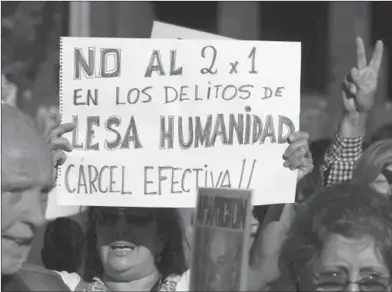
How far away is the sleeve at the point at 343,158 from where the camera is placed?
2908mm

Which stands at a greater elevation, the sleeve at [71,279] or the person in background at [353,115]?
the person in background at [353,115]

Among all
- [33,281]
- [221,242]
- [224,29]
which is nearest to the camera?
[221,242]

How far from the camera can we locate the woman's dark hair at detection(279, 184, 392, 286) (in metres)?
2.64

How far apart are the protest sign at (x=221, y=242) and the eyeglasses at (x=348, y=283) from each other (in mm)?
493

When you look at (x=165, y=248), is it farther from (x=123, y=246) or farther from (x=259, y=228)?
(x=259, y=228)

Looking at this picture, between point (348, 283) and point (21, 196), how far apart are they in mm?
781

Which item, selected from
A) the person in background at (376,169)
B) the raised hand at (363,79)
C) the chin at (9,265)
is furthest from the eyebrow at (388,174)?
the chin at (9,265)

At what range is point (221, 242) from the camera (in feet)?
7.06

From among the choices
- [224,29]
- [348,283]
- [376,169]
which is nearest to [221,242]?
[348,283]

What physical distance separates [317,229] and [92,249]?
0.61m

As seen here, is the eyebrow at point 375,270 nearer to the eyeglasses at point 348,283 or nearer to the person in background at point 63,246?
the eyeglasses at point 348,283

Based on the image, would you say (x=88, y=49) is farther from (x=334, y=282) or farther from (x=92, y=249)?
(x=334, y=282)

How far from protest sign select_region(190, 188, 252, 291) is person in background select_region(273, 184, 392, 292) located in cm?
51

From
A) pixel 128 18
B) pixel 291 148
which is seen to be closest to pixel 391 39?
pixel 128 18
